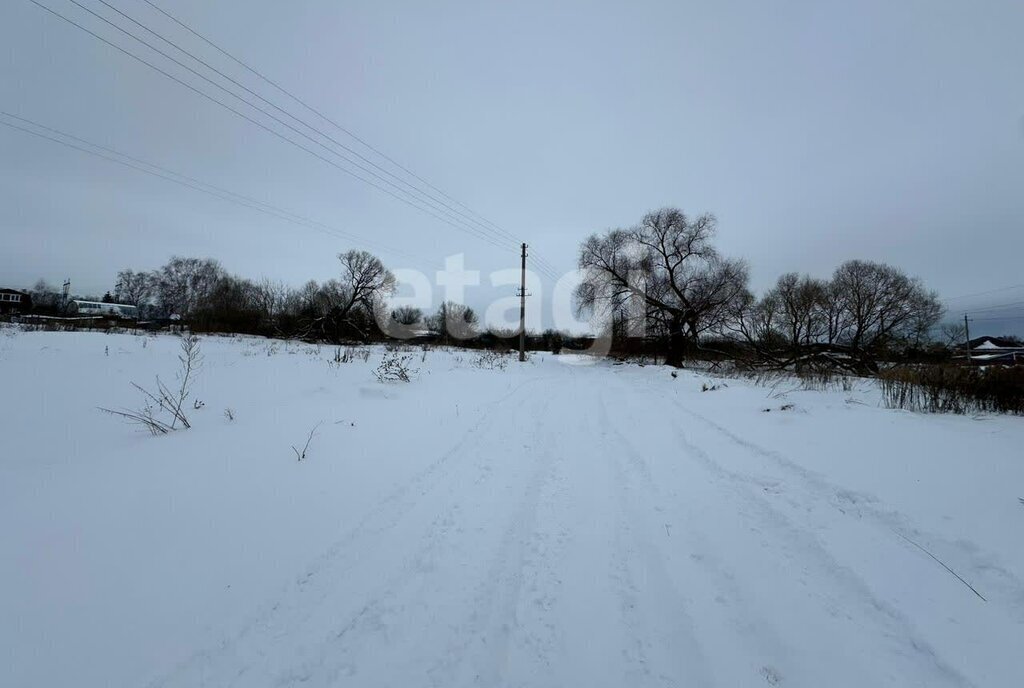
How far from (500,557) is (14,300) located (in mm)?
122585

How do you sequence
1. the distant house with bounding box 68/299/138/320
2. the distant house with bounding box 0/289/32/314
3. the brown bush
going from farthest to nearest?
the distant house with bounding box 0/289/32/314 → the distant house with bounding box 68/299/138/320 → the brown bush

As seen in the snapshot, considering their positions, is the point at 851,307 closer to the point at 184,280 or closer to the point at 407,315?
the point at 407,315

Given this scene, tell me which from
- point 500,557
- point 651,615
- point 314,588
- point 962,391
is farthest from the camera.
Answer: point 962,391

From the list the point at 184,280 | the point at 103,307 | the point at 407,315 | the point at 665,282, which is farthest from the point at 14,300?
the point at 665,282

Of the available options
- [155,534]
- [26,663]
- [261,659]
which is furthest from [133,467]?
[261,659]

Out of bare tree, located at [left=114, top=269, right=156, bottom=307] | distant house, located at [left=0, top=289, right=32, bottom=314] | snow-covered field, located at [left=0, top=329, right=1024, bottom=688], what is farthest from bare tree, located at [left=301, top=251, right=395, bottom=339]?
distant house, located at [left=0, top=289, right=32, bottom=314]

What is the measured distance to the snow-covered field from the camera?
1812 mm

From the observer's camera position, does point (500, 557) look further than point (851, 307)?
No

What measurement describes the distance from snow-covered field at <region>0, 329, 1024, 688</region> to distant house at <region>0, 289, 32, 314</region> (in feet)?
357

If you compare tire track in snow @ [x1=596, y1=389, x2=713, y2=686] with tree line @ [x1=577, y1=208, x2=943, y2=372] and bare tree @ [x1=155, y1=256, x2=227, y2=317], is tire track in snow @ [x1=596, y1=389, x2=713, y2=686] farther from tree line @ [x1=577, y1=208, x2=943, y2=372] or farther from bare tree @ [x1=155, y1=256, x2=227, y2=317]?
bare tree @ [x1=155, y1=256, x2=227, y2=317]

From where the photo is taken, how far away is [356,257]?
4103 cm

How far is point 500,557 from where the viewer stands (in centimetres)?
266

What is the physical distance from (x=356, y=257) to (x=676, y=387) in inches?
1526

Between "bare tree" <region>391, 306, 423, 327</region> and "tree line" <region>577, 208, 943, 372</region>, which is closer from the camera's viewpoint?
"tree line" <region>577, 208, 943, 372</region>
